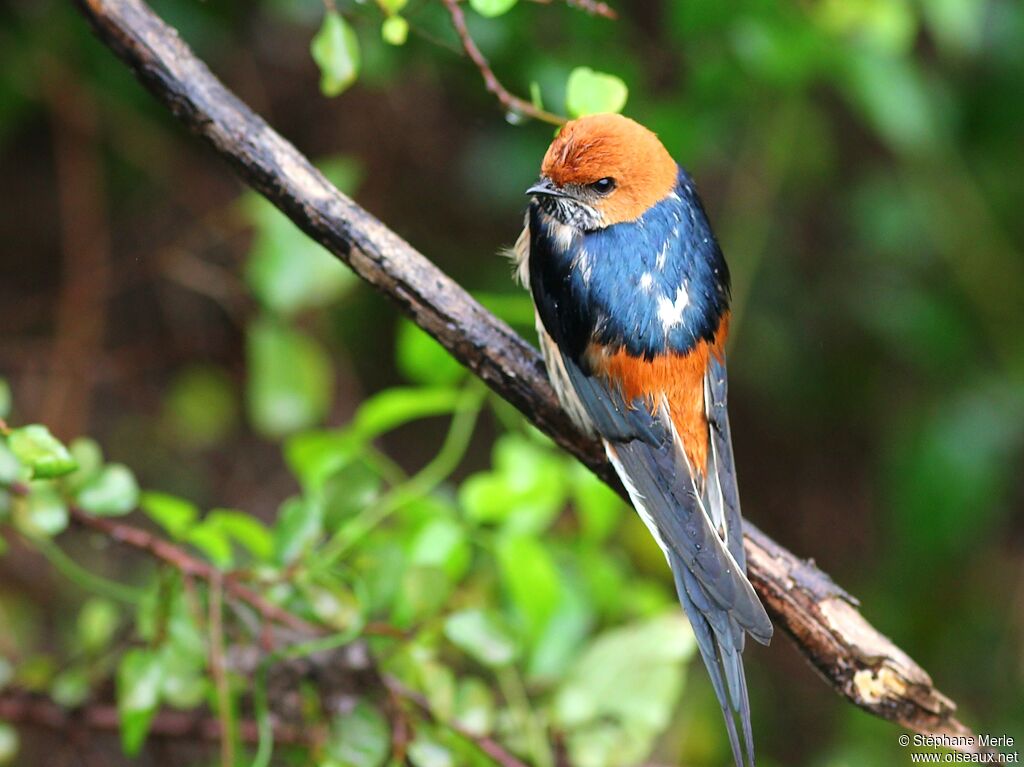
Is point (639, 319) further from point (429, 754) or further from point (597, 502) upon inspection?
point (429, 754)

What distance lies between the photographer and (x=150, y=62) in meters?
1.47

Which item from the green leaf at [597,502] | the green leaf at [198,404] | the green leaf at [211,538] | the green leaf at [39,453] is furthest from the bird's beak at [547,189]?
the green leaf at [198,404]

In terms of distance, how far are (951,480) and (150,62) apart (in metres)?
2.01

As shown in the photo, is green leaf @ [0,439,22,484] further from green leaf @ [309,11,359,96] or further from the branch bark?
green leaf @ [309,11,359,96]

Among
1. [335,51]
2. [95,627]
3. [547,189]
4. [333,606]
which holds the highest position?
[335,51]

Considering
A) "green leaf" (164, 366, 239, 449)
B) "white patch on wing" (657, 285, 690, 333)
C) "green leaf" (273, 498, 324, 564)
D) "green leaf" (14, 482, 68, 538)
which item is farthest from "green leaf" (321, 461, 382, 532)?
"green leaf" (164, 366, 239, 449)

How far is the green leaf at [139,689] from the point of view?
1640 mm

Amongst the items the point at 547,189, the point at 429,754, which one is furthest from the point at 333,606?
the point at 547,189

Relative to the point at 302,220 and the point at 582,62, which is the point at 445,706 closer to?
the point at 302,220

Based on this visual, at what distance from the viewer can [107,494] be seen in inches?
63.0

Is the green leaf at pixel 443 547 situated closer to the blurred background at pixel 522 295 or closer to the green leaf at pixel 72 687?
the blurred background at pixel 522 295

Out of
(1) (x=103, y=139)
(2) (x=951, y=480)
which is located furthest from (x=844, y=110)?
(1) (x=103, y=139)

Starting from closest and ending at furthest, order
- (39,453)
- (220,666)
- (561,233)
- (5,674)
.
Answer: (39,453) → (220,666) → (561,233) → (5,674)

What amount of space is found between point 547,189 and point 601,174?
0.08 meters
